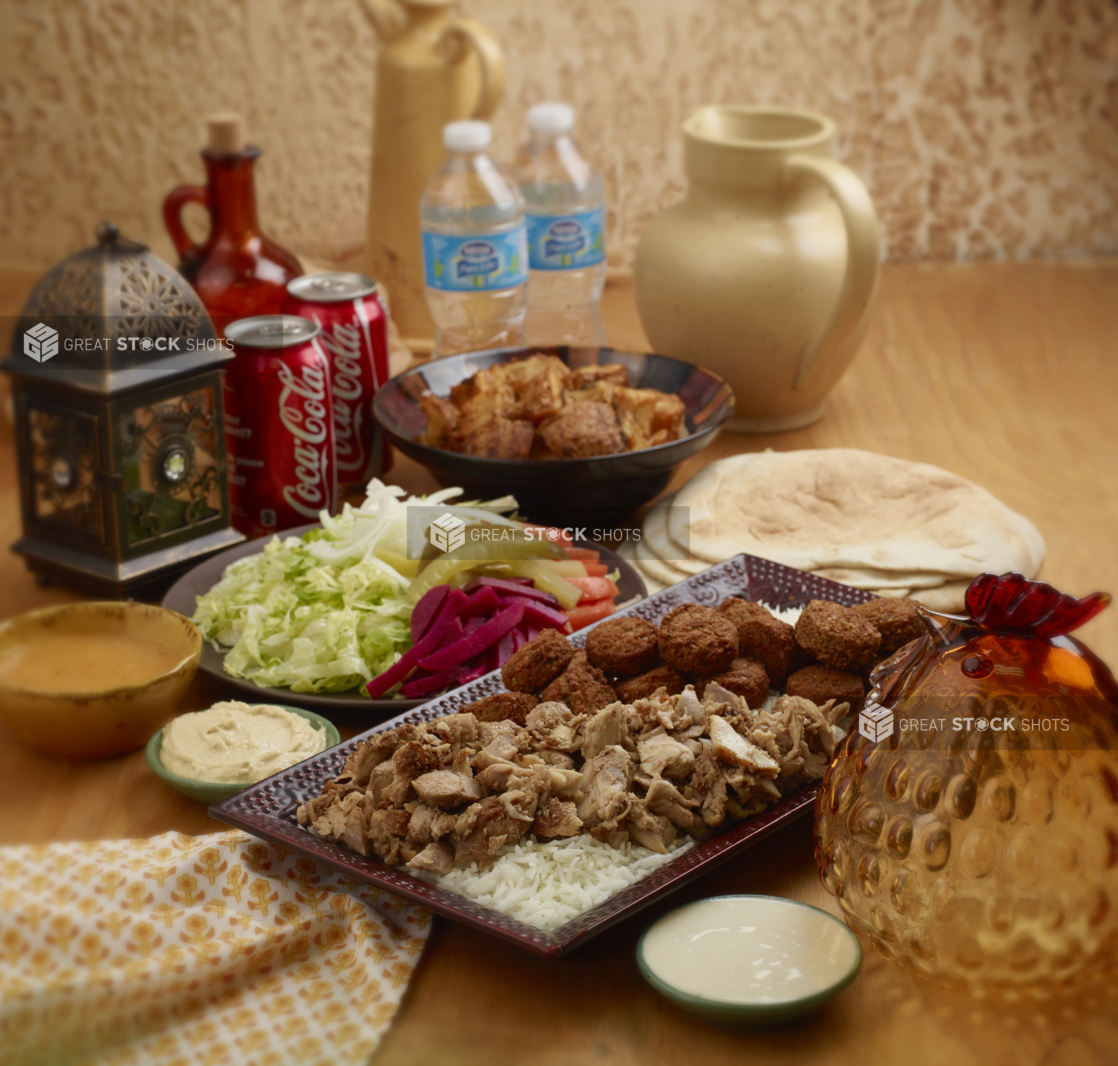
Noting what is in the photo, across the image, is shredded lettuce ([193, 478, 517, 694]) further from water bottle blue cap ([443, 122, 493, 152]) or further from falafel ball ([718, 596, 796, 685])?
water bottle blue cap ([443, 122, 493, 152])

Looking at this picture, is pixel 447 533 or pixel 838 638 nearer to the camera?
pixel 838 638

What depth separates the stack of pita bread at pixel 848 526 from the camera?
1.45 m

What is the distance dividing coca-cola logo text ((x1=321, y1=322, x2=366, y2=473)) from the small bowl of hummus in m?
0.63

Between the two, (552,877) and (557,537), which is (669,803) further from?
(557,537)

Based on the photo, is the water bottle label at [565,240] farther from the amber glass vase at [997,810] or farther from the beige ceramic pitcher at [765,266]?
the amber glass vase at [997,810]

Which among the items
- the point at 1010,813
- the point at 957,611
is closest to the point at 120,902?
the point at 1010,813

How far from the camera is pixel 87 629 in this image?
118cm

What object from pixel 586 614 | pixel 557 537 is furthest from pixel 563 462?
pixel 586 614

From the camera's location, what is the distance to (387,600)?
137cm

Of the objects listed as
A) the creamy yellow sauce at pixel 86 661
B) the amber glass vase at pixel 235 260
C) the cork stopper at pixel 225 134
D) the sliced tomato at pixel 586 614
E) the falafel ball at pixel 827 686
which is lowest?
the sliced tomato at pixel 586 614

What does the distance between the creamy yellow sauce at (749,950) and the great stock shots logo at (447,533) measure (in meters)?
0.63

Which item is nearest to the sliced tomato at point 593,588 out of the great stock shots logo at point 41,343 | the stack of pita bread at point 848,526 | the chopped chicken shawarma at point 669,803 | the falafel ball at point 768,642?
the stack of pita bread at point 848,526

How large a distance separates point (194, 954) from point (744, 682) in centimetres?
51

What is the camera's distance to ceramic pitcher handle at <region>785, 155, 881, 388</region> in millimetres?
1793
